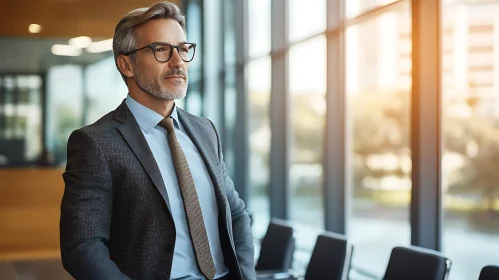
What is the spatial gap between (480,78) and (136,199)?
3.04 meters

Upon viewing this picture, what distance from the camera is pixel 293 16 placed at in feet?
24.8

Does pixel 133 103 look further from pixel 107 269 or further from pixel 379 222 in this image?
pixel 379 222

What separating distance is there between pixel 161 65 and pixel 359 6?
421 centimetres

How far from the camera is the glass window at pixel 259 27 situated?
841 cm

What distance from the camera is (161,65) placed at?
6.23 feet

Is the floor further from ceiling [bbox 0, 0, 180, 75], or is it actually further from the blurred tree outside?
the blurred tree outside

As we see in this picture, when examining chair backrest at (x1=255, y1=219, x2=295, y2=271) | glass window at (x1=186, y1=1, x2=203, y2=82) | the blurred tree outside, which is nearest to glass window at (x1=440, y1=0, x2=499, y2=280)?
the blurred tree outside

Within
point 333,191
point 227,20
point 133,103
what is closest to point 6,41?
point 227,20

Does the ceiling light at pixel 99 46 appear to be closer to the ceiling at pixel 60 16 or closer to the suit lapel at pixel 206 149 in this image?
the ceiling at pixel 60 16

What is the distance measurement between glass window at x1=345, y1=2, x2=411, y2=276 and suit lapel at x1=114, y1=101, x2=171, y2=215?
3.63 m

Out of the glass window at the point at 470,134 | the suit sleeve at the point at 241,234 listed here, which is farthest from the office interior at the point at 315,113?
the suit sleeve at the point at 241,234

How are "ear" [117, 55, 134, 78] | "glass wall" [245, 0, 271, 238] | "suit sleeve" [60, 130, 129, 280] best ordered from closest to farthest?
"suit sleeve" [60, 130, 129, 280], "ear" [117, 55, 134, 78], "glass wall" [245, 0, 271, 238]

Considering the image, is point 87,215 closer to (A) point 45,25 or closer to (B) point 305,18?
(B) point 305,18

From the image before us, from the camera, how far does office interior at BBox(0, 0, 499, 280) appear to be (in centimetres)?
447
